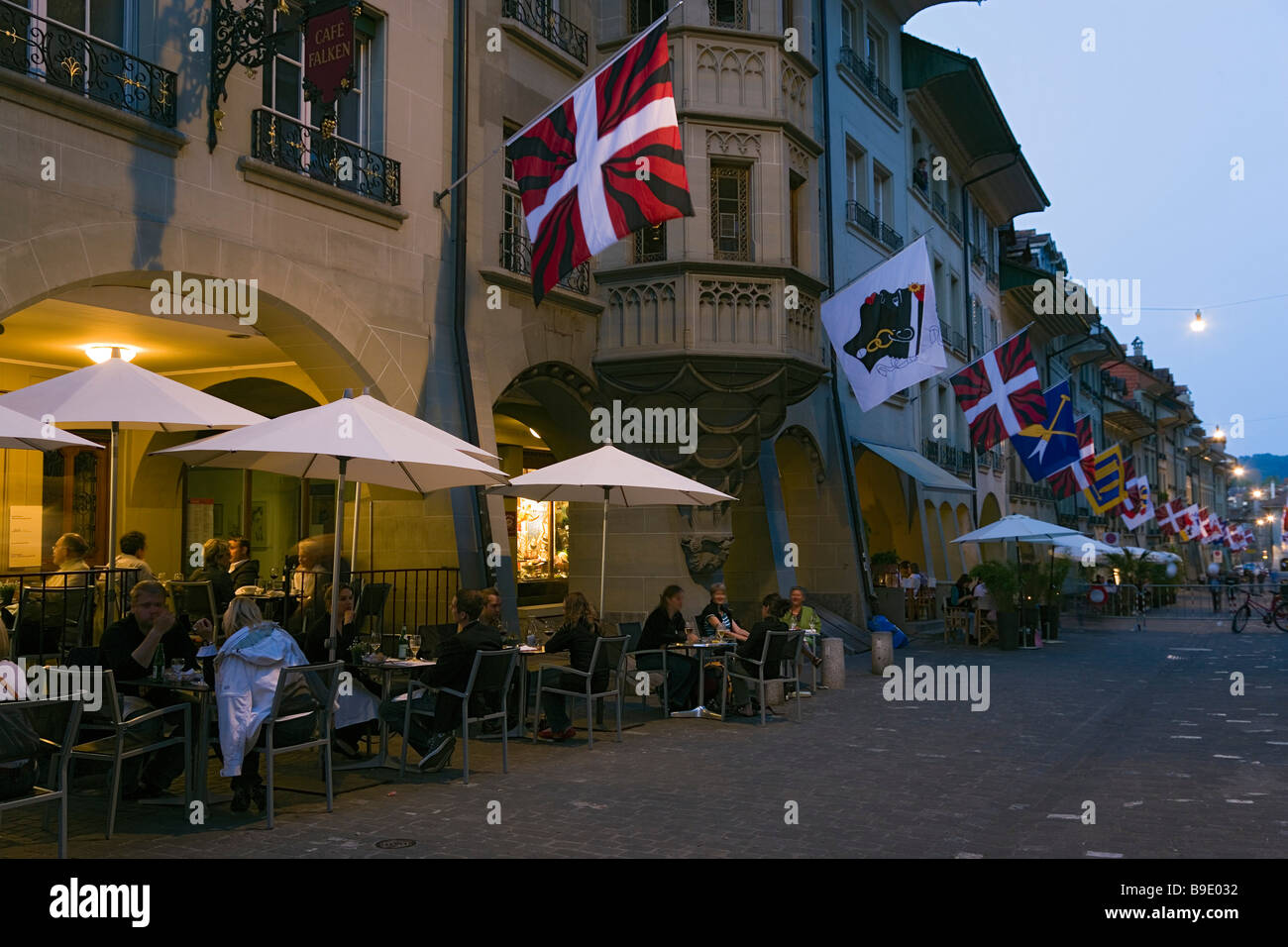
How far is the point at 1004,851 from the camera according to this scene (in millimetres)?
6770

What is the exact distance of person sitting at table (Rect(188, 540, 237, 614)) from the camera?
12719 mm

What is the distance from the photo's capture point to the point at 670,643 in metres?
12.6

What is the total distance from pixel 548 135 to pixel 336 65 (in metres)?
2.20

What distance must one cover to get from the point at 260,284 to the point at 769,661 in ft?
21.9

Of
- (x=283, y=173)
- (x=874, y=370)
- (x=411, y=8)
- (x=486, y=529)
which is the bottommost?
(x=486, y=529)

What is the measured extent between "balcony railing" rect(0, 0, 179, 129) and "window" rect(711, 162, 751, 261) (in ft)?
29.1

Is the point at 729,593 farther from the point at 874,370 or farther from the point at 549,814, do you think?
the point at 549,814

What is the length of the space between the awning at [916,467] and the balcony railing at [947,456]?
2570 millimetres

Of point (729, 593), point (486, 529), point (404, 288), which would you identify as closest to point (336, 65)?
point (404, 288)

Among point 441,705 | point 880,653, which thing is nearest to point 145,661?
point 441,705

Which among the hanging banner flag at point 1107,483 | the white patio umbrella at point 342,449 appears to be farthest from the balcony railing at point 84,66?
the hanging banner flag at point 1107,483

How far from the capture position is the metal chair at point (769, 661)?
1202 cm
